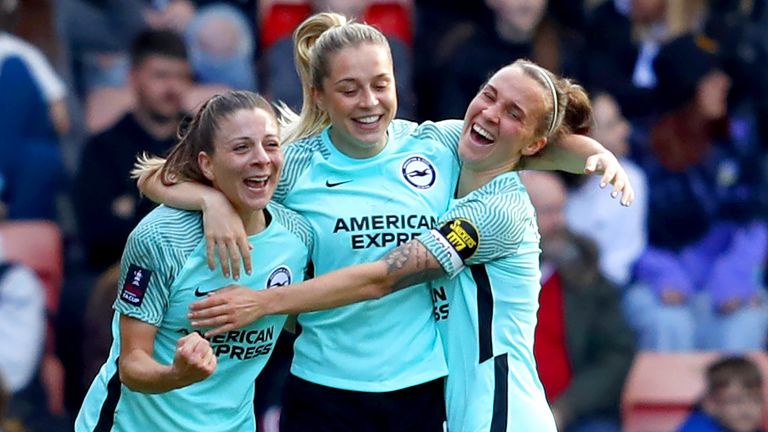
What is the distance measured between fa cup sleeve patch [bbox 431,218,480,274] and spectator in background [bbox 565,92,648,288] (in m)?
3.79

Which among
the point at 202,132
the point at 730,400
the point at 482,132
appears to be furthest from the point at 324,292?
the point at 730,400

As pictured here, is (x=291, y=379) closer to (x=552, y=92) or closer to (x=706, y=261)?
(x=552, y=92)

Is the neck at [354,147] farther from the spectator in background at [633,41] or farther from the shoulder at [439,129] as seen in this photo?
the spectator in background at [633,41]

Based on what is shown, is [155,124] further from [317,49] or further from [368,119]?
[368,119]

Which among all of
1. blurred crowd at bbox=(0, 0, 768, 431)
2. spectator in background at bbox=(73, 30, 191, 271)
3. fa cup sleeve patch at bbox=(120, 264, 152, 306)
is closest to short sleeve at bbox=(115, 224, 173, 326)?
fa cup sleeve patch at bbox=(120, 264, 152, 306)

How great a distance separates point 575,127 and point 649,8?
452cm

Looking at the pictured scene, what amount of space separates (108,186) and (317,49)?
3339 millimetres

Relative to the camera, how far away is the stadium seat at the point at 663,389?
875 centimetres

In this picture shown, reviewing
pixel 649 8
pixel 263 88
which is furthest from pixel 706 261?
pixel 263 88

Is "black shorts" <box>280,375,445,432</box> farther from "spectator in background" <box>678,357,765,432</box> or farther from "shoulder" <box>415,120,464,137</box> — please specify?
"spectator in background" <box>678,357,765,432</box>

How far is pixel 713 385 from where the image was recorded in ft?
28.5

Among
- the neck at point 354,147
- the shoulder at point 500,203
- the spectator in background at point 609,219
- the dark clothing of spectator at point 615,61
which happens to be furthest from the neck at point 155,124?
the shoulder at point 500,203

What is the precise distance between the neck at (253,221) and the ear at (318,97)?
446mm

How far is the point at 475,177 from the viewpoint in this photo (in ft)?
17.5
